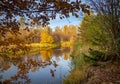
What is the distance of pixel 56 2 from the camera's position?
3.59 meters

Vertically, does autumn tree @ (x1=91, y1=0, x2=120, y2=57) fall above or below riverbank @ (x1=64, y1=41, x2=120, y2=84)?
above

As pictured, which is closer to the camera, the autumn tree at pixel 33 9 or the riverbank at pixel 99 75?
the autumn tree at pixel 33 9

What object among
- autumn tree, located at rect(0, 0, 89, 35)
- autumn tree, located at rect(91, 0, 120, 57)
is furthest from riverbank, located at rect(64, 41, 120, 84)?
autumn tree, located at rect(0, 0, 89, 35)


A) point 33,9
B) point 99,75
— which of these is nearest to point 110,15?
point 99,75

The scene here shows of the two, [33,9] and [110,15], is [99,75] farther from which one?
[33,9]

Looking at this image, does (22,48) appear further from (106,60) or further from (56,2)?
(106,60)

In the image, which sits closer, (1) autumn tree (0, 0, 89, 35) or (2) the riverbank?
(1) autumn tree (0, 0, 89, 35)

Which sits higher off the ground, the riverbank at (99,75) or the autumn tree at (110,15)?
the autumn tree at (110,15)

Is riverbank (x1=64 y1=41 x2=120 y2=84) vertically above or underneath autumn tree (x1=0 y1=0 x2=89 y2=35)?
underneath

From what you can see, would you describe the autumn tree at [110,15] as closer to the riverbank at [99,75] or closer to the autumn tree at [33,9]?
the riverbank at [99,75]

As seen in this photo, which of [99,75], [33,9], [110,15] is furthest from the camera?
[99,75]

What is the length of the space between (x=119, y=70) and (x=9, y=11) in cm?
742

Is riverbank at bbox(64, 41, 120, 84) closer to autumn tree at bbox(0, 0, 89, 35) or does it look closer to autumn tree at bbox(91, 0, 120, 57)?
autumn tree at bbox(91, 0, 120, 57)

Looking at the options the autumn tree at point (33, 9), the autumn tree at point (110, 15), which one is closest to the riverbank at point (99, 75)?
the autumn tree at point (110, 15)
